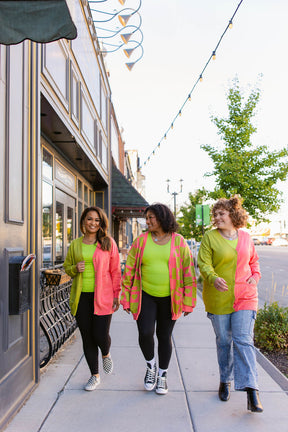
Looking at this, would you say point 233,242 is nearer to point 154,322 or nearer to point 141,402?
point 154,322

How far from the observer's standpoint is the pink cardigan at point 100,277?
379 centimetres

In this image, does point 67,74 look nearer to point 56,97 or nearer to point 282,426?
point 56,97

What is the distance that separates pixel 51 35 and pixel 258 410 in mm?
3191

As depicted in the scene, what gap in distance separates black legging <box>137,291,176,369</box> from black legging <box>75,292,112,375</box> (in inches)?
14.7

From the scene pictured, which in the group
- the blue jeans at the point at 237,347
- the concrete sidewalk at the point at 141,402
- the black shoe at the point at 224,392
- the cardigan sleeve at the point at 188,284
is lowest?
the concrete sidewalk at the point at 141,402

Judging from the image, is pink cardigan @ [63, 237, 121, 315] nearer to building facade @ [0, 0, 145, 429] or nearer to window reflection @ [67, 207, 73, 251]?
building facade @ [0, 0, 145, 429]

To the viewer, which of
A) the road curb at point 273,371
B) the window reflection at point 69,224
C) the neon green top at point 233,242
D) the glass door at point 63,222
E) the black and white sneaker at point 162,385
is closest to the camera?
the neon green top at point 233,242

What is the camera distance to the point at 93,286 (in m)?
3.84

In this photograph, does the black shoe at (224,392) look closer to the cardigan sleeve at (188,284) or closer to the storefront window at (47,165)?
the cardigan sleeve at (188,284)

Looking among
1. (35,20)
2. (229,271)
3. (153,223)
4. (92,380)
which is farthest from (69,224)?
(35,20)

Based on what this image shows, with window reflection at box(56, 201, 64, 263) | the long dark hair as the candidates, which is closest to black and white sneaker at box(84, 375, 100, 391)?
the long dark hair

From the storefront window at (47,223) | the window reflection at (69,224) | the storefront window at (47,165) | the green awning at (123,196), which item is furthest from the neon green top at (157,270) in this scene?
the green awning at (123,196)

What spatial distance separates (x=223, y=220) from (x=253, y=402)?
61.0 inches

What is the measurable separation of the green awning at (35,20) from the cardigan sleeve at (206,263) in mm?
2075
